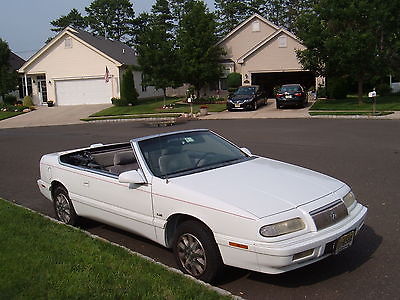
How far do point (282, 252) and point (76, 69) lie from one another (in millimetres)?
40361

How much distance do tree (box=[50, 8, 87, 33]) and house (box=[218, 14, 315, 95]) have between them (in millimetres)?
49980

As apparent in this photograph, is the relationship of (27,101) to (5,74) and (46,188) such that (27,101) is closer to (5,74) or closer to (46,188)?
(5,74)

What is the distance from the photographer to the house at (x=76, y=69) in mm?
41062

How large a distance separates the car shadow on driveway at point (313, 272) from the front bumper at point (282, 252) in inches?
16.3

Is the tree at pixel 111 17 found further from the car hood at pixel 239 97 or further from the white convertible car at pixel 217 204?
the white convertible car at pixel 217 204

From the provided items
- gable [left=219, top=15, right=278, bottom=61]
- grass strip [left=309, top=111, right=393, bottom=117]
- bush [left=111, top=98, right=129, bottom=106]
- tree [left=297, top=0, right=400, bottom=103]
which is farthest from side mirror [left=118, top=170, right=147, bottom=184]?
gable [left=219, top=15, right=278, bottom=61]

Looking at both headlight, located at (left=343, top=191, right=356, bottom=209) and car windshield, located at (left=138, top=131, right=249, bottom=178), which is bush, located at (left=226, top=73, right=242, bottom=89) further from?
headlight, located at (left=343, top=191, right=356, bottom=209)

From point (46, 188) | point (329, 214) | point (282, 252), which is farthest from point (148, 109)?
point (282, 252)

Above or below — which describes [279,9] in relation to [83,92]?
above

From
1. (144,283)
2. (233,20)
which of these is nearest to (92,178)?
(144,283)

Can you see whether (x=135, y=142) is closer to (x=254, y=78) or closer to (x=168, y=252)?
(x=168, y=252)

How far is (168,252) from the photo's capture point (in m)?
5.50

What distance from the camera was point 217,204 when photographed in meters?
4.31

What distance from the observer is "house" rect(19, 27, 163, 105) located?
135 ft
